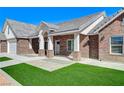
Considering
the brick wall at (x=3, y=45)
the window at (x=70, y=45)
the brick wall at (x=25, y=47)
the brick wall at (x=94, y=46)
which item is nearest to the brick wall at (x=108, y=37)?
the brick wall at (x=94, y=46)

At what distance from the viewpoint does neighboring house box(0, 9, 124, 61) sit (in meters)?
12.3

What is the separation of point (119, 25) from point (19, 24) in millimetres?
17791

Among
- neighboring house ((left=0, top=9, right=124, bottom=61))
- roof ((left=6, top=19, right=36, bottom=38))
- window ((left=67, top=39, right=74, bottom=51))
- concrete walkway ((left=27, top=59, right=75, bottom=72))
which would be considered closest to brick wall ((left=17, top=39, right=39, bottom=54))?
neighboring house ((left=0, top=9, right=124, bottom=61))

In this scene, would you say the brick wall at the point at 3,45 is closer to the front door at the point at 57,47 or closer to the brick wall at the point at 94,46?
the front door at the point at 57,47

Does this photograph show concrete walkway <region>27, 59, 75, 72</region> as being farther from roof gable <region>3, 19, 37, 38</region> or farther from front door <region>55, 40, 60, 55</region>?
roof gable <region>3, 19, 37, 38</region>

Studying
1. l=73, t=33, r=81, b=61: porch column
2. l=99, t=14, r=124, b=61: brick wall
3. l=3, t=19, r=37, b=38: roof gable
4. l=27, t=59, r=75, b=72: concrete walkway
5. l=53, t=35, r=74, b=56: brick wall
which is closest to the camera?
l=27, t=59, r=75, b=72: concrete walkway

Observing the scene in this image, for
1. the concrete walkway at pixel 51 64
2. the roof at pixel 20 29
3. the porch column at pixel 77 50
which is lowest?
the concrete walkway at pixel 51 64

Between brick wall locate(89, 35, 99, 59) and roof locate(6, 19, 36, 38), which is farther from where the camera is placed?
roof locate(6, 19, 36, 38)

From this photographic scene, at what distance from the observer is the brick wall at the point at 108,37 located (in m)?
12.1

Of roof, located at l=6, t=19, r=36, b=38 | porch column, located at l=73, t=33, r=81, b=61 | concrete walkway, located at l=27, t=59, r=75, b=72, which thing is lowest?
concrete walkway, located at l=27, t=59, r=75, b=72

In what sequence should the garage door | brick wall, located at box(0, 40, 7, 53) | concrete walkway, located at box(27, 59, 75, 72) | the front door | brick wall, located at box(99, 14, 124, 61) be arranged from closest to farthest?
concrete walkway, located at box(27, 59, 75, 72) < brick wall, located at box(99, 14, 124, 61) < the front door < the garage door < brick wall, located at box(0, 40, 7, 53)

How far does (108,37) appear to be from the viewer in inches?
500
